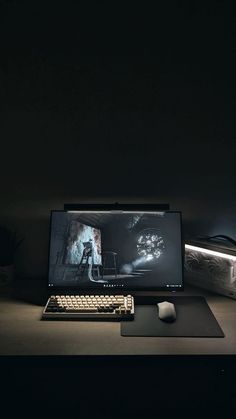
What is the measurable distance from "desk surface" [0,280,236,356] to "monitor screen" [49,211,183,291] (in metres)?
0.21

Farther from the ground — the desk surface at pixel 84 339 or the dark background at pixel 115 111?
the dark background at pixel 115 111

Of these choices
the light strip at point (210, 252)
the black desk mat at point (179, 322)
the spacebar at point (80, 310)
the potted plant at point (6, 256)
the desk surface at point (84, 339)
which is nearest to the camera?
the desk surface at point (84, 339)

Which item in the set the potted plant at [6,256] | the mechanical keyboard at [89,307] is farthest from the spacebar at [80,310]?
the potted plant at [6,256]

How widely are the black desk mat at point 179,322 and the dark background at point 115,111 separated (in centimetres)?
40

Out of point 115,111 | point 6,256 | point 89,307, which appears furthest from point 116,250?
point 115,111

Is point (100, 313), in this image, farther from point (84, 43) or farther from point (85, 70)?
point (84, 43)

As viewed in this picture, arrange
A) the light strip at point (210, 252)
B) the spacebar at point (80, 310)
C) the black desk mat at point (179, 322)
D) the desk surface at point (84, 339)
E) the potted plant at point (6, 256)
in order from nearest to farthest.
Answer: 1. the desk surface at point (84, 339)
2. the black desk mat at point (179, 322)
3. the spacebar at point (80, 310)
4. the light strip at point (210, 252)
5. the potted plant at point (6, 256)

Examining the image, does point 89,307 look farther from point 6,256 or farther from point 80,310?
point 6,256

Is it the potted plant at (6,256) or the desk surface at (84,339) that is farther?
the potted plant at (6,256)

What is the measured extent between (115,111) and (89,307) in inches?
35.2

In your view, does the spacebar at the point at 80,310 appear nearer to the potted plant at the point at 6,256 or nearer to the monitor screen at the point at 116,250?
the monitor screen at the point at 116,250

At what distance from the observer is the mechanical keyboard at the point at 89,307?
147cm

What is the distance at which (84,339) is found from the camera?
133 centimetres
